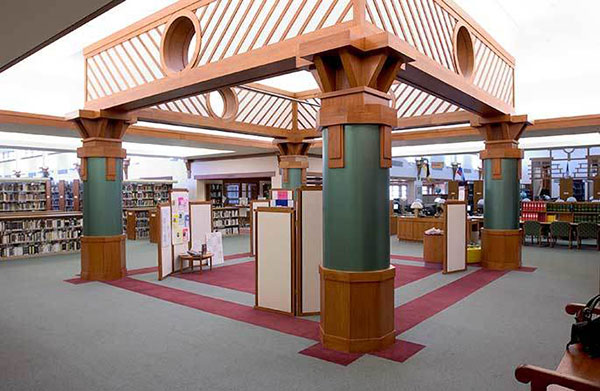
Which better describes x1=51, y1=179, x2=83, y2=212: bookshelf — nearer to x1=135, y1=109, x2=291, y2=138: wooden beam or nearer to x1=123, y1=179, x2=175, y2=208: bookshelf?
x1=123, y1=179, x2=175, y2=208: bookshelf

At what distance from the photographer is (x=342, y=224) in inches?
175

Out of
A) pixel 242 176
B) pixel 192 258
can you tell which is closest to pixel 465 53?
pixel 192 258

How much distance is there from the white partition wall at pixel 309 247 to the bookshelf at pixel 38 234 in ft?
28.5

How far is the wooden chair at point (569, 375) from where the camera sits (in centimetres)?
195

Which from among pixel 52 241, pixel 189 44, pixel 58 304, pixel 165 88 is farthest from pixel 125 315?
pixel 52 241

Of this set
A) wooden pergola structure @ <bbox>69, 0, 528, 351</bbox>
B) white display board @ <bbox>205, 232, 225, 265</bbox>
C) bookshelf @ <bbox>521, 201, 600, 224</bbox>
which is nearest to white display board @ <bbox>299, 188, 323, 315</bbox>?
wooden pergola structure @ <bbox>69, 0, 528, 351</bbox>

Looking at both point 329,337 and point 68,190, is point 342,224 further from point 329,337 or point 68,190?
point 68,190

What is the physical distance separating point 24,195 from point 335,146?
1267cm

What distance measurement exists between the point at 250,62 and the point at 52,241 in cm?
925

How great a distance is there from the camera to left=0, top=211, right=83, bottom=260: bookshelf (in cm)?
1101

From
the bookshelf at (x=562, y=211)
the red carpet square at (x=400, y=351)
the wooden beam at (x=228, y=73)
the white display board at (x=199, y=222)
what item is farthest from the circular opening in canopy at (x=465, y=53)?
the bookshelf at (x=562, y=211)

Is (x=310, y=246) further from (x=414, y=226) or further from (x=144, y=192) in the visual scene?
(x=144, y=192)

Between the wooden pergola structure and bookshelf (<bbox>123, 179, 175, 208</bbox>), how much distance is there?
8.28 metres

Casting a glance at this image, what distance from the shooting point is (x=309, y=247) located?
5.75m
